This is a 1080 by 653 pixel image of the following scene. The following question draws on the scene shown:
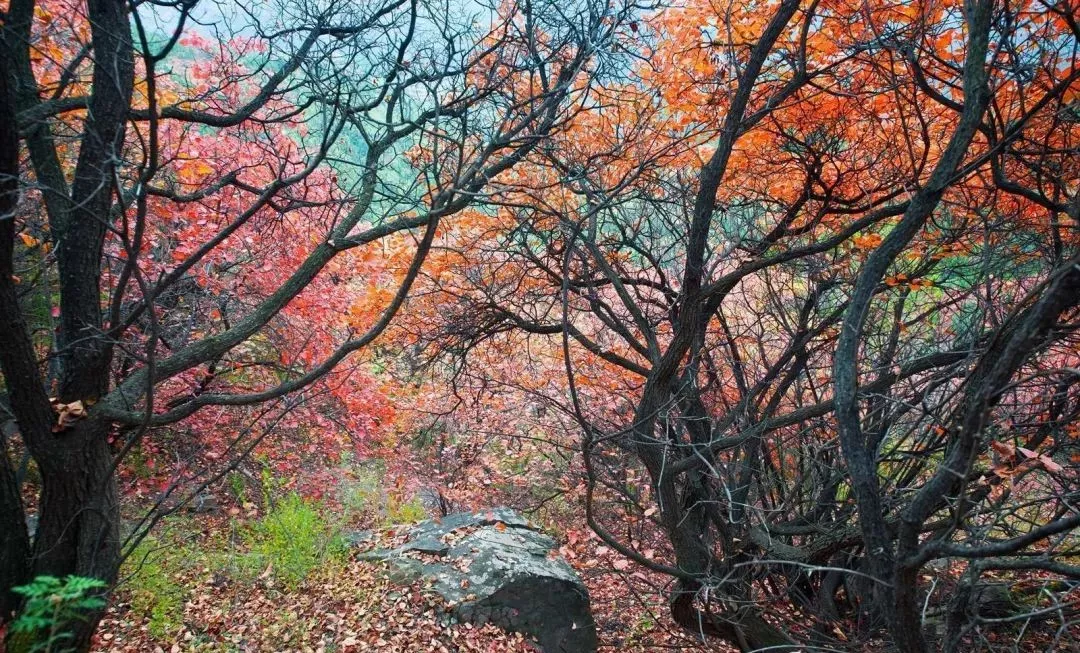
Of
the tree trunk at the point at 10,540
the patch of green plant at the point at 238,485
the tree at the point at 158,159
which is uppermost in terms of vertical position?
the tree at the point at 158,159

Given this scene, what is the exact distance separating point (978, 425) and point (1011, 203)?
4.24 metres

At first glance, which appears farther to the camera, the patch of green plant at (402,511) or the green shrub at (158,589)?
the patch of green plant at (402,511)

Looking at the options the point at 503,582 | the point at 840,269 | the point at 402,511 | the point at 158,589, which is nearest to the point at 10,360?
the point at 158,589

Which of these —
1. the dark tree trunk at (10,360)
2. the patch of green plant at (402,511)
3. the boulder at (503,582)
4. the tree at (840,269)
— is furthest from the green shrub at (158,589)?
the patch of green plant at (402,511)

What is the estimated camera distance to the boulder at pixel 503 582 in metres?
6.12

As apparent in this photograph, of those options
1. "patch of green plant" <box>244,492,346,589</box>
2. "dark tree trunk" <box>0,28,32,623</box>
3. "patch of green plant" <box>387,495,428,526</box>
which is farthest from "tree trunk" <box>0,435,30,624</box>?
"patch of green plant" <box>387,495,428,526</box>

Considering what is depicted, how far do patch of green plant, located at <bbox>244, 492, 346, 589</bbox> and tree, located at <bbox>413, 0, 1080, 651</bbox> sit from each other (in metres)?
2.23

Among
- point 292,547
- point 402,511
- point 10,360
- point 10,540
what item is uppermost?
point 10,360

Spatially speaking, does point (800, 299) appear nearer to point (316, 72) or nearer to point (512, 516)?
point (512, 516)

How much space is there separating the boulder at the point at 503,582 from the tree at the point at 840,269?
126 cm

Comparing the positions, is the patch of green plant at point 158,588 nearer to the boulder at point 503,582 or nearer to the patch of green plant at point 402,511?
the boulder at point 503,582

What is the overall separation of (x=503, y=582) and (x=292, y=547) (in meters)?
2.08

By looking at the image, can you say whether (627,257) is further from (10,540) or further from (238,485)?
(238,485)

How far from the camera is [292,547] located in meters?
6.28
